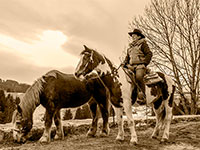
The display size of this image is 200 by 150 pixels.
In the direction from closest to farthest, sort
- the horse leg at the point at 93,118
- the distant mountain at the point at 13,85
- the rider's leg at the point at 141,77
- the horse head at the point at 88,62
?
the rider's leg at the point at 141,77 → the horse head at the point at 88,62 → the horse leg at the point at 93,118 → the distant mountain at the point at 13,85

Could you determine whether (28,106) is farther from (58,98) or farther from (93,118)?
(93,118)

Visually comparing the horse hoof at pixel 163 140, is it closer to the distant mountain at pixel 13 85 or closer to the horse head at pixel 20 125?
the horse head at pixel 20 125

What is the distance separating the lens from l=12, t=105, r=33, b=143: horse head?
21.9ft

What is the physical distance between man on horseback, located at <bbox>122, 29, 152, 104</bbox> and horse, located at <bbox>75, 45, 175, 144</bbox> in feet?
0.49

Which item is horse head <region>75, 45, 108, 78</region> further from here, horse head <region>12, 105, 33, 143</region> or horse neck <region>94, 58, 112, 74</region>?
horse head <region>12, 105, 33, 143</region>

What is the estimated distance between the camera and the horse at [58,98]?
6.71m

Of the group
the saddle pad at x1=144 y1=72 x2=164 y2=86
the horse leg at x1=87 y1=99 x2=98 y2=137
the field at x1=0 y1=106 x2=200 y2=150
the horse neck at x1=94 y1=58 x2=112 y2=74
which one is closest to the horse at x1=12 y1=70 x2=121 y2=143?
the horse leg at x1=87 y1=99 x2=98 y2=137

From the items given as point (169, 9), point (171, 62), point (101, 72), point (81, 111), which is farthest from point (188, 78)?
point (101, 72)

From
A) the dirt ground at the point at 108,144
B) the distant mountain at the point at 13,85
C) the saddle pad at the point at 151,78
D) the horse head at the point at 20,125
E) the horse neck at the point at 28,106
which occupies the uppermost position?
the distant mountain at the point at 13,85

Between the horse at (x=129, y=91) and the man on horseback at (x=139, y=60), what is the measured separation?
0.15 m

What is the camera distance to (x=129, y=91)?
20.9 feet

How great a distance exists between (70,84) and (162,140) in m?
2.99

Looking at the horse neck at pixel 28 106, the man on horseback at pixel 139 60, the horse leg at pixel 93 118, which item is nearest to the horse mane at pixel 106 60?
the man on horseback at pixel 139 60

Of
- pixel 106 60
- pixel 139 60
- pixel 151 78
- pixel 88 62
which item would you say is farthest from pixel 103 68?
pixel 151 78
